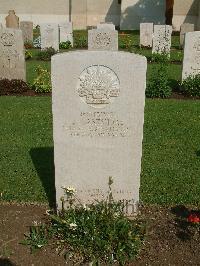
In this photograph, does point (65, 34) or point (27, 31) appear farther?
point (27, 31)

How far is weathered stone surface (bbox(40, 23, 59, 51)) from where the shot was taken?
18.0 metres

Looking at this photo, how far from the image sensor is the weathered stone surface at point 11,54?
1105 cm

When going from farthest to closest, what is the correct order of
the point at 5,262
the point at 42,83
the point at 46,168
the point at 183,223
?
the point at 42,83, the point at 46,168, the point at 183,223, the point at 5,262

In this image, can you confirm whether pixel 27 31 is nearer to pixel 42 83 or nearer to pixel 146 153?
pixel 42 83

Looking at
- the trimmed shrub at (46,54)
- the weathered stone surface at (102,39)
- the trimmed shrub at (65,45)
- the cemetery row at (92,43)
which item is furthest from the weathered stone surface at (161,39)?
the trimmed shrub at (65,45)

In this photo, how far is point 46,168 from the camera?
20.1ft

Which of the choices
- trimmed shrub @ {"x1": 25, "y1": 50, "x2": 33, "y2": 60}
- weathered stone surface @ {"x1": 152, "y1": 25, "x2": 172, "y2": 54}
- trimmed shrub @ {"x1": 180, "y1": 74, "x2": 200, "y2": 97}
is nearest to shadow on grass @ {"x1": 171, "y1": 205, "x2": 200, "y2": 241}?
trimmed shrub @ {"x1": 180, "y1": 74, "x2": 200, "y2": 97}

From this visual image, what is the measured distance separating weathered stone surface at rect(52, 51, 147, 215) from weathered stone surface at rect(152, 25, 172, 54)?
13303 millimetres

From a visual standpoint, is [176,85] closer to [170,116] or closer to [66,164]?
[170,116]

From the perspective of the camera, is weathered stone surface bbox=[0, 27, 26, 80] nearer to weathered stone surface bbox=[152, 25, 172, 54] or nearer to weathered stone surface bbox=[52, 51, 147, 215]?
weathered stone surface bbox=[152, 25, 172, 54]

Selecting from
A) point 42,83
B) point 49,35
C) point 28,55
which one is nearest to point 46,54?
point 28,55

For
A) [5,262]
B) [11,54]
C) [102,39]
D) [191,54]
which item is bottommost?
[5,262]

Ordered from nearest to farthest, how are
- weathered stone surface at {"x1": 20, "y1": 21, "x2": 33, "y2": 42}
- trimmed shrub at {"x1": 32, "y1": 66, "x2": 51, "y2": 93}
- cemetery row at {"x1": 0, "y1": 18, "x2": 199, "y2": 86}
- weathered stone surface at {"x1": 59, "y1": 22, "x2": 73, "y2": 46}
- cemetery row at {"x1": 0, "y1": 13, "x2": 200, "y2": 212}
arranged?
1. cemetery row at {"x1": 0, "y1": 13, "x2": 200, "y2": 212}
2. cemetery row at {"x1": 0, "y1": 18, "x2": 199, "y2": 86}
3. trimmed shrub at {"x1": 32, "y1": 66, "x2": 51, "y2": 93}
4. weathered stone surface at {"x1": 59, "y1": 22, "x2": 73, "y2": 46}
5. weathered stone surface at {"x1": 20, "y1": 21, "x2": 33, "y2": 42}

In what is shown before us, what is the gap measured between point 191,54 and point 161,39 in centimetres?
657
